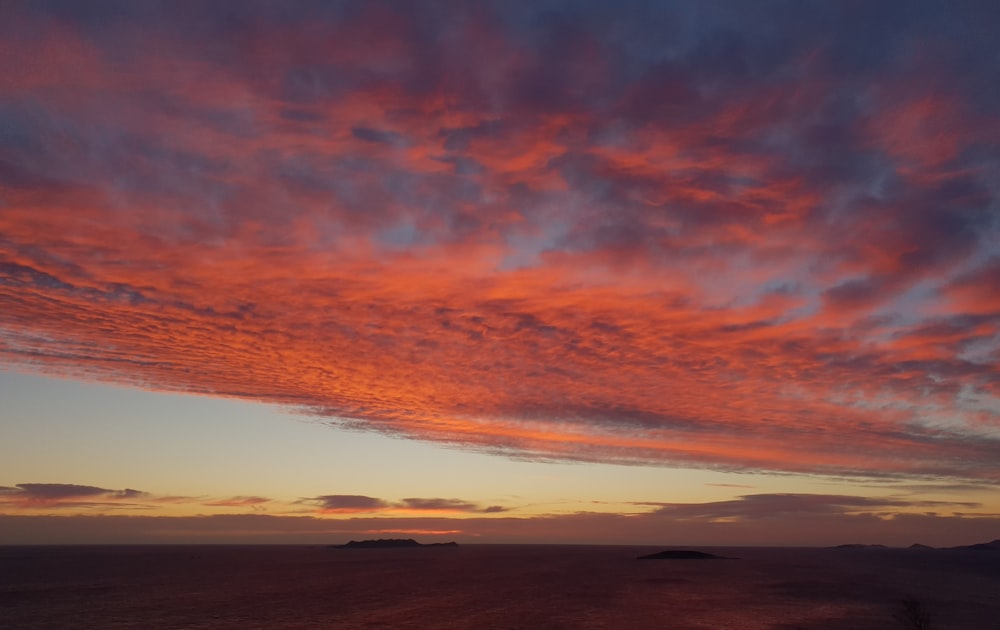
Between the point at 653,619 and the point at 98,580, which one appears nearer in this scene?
the point at 653,619

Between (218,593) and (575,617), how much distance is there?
2570 inches

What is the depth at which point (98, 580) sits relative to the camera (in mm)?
144875

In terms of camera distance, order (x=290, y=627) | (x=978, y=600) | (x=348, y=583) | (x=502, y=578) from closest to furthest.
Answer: (x=290, y=627), (x=978, y=600), (x=348, y=583), (x=502, y=578)

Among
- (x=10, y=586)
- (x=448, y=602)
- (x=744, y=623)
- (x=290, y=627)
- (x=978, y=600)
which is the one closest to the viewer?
(x=290, y=627)

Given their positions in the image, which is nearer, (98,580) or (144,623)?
(144,623)

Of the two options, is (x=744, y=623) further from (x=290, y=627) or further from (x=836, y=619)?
(x=290, y=627)

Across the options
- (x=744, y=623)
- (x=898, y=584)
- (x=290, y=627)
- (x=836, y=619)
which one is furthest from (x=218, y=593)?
(x=898, y=584)

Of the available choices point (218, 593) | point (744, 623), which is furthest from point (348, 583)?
point (744, 623)

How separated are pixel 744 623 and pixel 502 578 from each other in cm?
8580

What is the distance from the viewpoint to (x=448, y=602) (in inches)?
3893

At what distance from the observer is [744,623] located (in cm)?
7806

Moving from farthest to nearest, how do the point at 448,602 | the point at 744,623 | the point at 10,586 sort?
the point at 10,586 → the point at 448,602 → the point at 744,623

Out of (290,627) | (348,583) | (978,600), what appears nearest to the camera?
(290,627)

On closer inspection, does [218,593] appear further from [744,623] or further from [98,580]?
[744,623]
